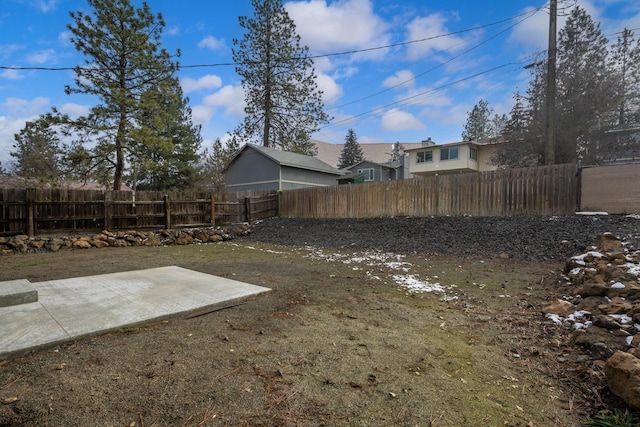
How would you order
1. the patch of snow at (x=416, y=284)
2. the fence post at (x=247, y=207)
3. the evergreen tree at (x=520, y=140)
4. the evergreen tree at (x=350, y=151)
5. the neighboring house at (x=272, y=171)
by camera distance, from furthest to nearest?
1. the evergreen tree at (x=350, y=151)
2. the neighboring house at (x=272, y=171)
3. the evergreen tree at (x=520, y=140)
4. the fence post at (x=247, y=207)
5. the patch of snow at (x=416, y=284)

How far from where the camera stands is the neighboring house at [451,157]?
24.1m

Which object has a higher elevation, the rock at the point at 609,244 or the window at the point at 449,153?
the window at the point at 449,153

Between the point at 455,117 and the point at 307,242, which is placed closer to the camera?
the point at 307,242

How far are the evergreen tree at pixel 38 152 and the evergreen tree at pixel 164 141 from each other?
2811 mm

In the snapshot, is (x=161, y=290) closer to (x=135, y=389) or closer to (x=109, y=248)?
(x=135, y=389)

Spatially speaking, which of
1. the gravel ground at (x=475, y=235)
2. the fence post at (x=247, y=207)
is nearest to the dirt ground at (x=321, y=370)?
the gravel ground at (x=475, y=235)

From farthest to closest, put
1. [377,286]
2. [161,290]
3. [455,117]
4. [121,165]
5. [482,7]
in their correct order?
[455,117], [121,165], [482,7], [377,286], [161,290]

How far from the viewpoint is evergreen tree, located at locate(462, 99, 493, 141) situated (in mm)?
40312

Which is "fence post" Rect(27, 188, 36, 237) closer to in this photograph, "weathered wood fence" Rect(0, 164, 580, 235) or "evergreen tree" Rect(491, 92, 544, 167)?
"weathered wood fence" Rect(0, 164, 580, 235)

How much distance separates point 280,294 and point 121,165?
1291cm

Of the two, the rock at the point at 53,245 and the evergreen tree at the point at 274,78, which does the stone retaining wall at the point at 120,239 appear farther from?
the evergreen tree at the point at 274,78

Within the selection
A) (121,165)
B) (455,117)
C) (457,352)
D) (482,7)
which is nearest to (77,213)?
(121,165)

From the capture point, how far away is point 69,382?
169 centimetres

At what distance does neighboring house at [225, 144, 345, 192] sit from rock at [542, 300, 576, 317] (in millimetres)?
17514
